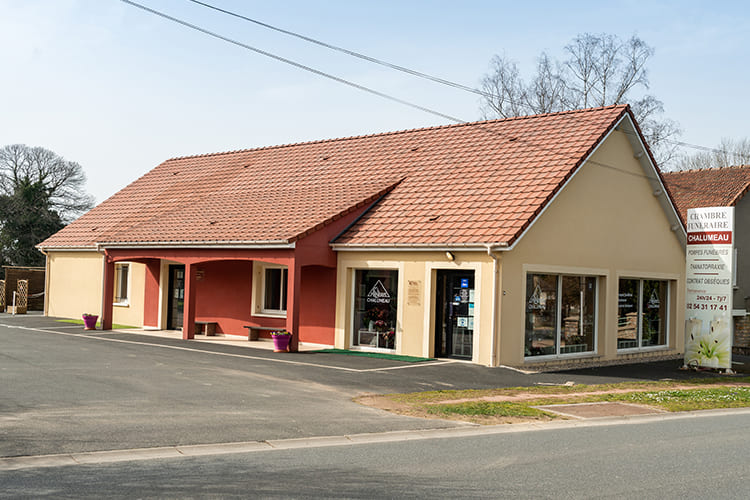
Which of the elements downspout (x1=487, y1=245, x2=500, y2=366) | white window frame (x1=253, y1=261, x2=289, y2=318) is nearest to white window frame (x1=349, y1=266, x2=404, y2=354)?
downspout (x1=487, y1=245, x2=500, y2=366)

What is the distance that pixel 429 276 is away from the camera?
18531 millimetres

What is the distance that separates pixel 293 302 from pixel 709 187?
18.6 metres

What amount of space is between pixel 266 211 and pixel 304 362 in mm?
6303

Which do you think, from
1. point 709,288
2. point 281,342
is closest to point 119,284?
point 281,342

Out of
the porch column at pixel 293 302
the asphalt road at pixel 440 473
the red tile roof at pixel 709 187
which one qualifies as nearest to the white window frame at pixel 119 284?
the porch column at pixel 293 302

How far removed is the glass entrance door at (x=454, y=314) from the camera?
1819 cm

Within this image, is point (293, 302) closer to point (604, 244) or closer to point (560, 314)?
point (560, 314)

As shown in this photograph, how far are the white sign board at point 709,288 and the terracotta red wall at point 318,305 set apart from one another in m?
9.31

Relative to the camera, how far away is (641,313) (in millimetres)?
22625

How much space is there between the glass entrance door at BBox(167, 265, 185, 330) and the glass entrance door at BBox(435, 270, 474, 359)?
33.9 ft

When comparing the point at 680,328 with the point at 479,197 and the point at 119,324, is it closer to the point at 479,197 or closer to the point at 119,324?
the point at 479,197

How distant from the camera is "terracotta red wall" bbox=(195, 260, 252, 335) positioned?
2308cm

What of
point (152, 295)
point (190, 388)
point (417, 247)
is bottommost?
point (190, 388)

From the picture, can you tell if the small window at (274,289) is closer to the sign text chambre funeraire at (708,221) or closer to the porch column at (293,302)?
the porch column at (293,302)
